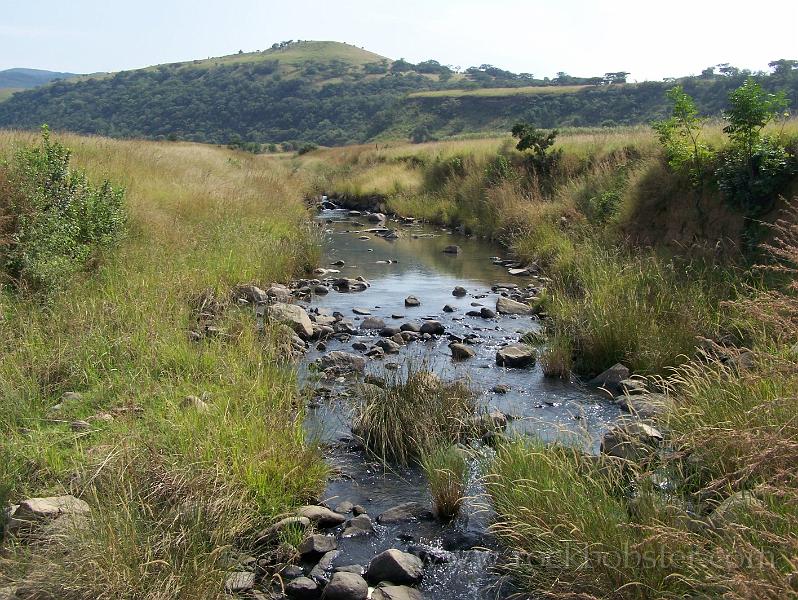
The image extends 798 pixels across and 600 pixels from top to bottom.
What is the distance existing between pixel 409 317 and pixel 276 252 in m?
3.52

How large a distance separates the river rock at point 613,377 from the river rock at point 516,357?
97cm

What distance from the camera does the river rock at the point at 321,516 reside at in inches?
199

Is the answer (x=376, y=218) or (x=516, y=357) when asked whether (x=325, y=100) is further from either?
(x=516, y=357)

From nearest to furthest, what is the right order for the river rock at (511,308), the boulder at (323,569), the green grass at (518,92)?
the boulder at (323,569) → the river rock at (511,308) → the green grass at (518,92)

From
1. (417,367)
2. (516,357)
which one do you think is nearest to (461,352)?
(516,357)

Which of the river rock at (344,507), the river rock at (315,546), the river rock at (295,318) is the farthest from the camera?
the river rock at (295,318)

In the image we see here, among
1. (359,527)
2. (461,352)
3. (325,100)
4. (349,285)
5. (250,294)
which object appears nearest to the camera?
(359,527)

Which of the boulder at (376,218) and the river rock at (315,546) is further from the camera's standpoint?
the boulder at (376,218)

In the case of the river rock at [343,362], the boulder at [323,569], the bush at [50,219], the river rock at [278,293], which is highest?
the bush at [50,219]

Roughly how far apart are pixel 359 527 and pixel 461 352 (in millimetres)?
4325

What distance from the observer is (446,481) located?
5.19 meters

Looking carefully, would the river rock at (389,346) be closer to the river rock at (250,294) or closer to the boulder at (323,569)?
the river rock at (250,294)

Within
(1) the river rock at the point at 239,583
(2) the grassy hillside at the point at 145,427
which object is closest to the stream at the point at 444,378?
(2) the grassy hillside at the point at 145,427

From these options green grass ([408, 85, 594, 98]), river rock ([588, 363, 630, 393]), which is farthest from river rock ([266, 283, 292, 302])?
green grass ([408, 85, 594, 98])
